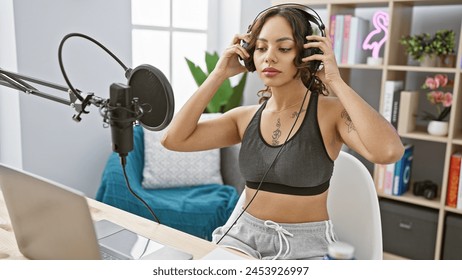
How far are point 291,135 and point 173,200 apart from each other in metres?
1.16

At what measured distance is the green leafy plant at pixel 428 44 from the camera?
2096 mm

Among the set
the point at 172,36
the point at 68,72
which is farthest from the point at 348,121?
the point at 172,36

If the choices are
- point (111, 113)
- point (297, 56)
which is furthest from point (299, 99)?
point (111, 113)

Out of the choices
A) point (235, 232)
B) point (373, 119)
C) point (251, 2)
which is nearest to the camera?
point (373, 119)

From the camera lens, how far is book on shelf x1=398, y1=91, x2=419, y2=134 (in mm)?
2201

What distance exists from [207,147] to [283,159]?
265mm

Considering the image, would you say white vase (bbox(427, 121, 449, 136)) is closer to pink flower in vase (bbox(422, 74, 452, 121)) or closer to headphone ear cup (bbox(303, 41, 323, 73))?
pink flower in vase (bbox(422, 74, 452, 121))

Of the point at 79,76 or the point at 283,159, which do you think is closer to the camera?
the point at 283,159

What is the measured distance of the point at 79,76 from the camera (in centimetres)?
220

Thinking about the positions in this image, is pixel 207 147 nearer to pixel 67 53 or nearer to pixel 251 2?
pixel 67 53

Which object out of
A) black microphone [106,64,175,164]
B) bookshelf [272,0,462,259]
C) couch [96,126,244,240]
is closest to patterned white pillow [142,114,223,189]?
couch [96,126,244,240]

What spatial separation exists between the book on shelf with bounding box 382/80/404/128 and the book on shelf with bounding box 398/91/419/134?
26mm

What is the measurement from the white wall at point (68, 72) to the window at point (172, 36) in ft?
0.58

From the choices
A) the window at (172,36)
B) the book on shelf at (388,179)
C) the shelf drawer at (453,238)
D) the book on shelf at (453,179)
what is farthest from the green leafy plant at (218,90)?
the shelf drawer at (453,238)
